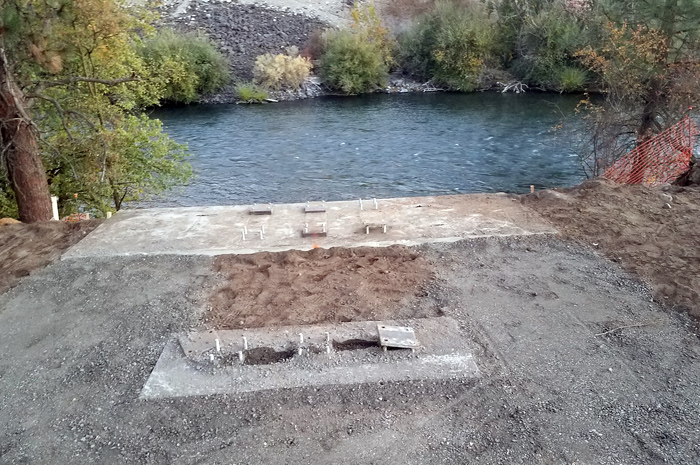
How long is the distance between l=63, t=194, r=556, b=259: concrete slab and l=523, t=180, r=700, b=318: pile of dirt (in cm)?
62

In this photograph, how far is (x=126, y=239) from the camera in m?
9.41

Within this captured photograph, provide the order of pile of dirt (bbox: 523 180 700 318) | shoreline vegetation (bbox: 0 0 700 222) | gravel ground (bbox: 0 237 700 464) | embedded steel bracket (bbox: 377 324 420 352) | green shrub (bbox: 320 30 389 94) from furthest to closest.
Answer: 1. green shrub (bbox: 320 30 389 94)
2. shoreline vegetation (bbox: 0 0 700 222)
3. pile of dirt (bbox: 523 180 700 318)
4. embedded steel bracket (bbox: 377 324 420 352)
5. gravel ground (bbox: 0 237 700 464)

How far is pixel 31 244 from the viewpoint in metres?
9.31

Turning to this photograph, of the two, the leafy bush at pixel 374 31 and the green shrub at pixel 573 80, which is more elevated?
the leafy bush at pixel 374 31

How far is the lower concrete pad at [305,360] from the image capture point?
5.73 m

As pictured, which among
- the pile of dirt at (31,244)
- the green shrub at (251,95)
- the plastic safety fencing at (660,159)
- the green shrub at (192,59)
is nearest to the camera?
the pile of dirt at (31,244)

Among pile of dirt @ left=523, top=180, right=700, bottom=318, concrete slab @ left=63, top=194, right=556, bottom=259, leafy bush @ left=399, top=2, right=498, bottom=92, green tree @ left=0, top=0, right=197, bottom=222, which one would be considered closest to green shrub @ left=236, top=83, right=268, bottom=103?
leafy bush @ left=399, top=2, right=498, bottom=92

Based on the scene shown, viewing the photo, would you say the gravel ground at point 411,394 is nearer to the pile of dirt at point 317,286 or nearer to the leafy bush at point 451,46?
the pile of dirt at point 317,286

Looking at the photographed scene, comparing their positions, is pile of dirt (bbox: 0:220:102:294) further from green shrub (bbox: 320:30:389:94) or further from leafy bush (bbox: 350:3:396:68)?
leafy bush (bbox: 350:3:396:68)

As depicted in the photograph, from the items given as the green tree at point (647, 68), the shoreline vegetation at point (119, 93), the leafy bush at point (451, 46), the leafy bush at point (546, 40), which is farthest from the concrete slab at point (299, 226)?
the leafy bush at point (451, 46)

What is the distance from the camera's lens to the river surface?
63.0 feet

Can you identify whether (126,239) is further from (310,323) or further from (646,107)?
(646,107)

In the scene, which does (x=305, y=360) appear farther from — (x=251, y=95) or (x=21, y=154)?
(x=251, y=95)

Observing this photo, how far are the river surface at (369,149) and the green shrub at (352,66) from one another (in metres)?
3.61
